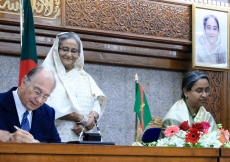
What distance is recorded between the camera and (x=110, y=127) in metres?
5.95

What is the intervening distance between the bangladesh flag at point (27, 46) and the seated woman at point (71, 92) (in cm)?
40

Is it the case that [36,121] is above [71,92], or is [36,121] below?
below

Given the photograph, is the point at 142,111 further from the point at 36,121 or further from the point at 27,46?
the point at 36,121

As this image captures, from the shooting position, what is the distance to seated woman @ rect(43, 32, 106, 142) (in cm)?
416

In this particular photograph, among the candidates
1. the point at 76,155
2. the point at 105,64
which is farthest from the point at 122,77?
the point at 76,155

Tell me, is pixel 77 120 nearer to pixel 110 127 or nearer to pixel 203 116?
pixel 203 116

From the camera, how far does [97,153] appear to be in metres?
2.45

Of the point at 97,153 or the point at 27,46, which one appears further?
the point at 27,46

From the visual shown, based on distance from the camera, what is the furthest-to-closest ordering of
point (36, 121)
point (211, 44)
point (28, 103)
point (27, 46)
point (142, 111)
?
1. point (211, 44)
2. point (142, 111)
3. point (27, 46)
4. point (36, 121)
5. point (28, 103)

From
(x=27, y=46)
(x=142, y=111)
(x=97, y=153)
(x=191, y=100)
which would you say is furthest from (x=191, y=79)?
(x=97, y=153)

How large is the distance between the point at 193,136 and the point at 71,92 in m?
1.32

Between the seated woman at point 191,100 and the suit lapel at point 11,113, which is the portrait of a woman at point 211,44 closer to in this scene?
the seated woman at point 191,100

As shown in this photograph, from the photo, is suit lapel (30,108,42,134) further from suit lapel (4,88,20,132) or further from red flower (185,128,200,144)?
red flower (185,128,200,144)

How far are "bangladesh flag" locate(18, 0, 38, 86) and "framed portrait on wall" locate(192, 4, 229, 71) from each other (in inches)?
93.9
